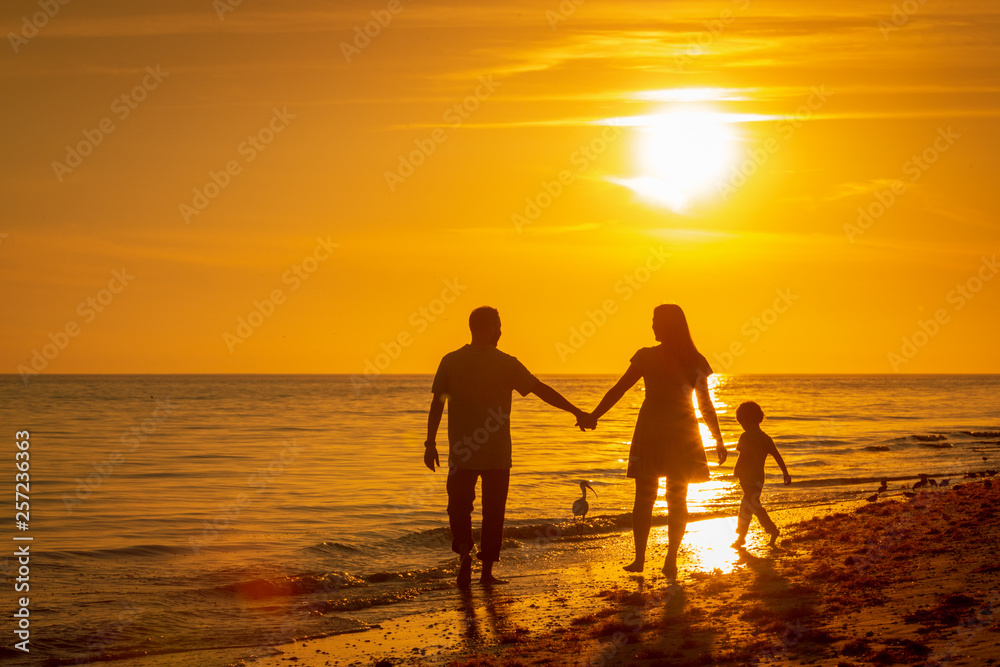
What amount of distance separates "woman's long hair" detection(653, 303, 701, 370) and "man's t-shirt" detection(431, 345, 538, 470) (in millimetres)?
1053

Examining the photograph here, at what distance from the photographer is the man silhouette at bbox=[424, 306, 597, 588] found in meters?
7.05

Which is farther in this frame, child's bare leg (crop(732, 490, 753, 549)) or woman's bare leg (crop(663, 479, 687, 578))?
child's bare leg (crop(732, 490, 753, 549))

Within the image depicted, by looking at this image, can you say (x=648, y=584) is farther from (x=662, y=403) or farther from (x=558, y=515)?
(x=558, y=515)

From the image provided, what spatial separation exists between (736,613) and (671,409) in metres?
1.71

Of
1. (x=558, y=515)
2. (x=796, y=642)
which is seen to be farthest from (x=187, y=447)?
(x=796, y=642)

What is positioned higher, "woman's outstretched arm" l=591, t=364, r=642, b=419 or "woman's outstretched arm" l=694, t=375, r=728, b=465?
"woman's outstretched arm" l=591, t=364, r=642, b=419

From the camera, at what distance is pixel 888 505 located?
1153cm

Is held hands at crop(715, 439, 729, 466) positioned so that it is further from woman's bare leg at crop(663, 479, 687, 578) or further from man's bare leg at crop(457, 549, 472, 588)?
man's bare leg at crop(457, 549, 472, 588)

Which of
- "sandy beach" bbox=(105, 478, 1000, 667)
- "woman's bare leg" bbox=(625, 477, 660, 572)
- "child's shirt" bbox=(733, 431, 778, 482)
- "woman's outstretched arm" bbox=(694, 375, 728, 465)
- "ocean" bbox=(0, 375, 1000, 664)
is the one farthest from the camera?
"child's shirt" bbox=(733, 431, 778, 482)

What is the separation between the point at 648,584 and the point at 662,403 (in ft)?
4.71

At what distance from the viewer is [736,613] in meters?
5.78

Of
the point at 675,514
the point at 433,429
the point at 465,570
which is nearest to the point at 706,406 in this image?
the point at 675,514

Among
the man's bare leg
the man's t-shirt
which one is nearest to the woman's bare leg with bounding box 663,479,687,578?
the man's t-shirt

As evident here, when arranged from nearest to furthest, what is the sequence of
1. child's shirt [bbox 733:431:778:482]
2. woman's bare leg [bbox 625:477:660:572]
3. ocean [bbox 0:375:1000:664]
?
woman's bare leg [bbox 625:477:660:572] < ocean [bbox 0:375:1000:664] < child's shirt [bbox 733:431:778:482]
